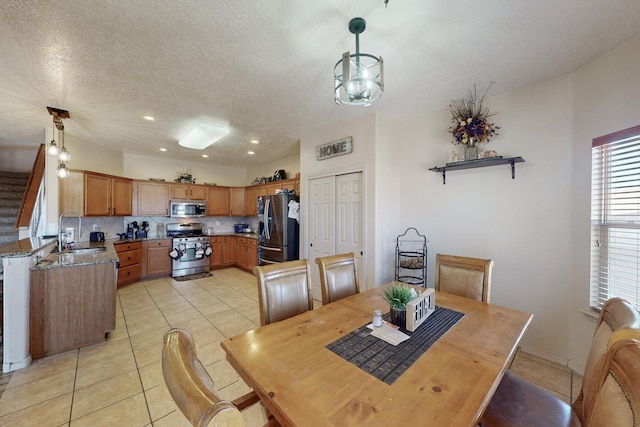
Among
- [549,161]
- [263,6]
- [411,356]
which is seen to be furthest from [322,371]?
[549,161]

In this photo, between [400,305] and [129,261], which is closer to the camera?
[400,305]

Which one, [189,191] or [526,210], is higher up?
[189,191]

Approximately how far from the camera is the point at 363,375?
95 centimetres

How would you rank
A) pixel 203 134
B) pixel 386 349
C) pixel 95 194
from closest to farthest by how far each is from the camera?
pixel 386 349 → pixel 203 134 → pixel 95 194

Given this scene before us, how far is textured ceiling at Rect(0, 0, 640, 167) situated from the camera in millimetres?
1556

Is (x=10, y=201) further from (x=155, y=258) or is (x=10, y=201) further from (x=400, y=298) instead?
(x=400, y=298)

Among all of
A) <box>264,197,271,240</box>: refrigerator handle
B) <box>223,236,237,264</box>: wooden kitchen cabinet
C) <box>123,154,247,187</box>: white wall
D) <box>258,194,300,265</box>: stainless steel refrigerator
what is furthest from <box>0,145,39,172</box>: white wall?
<box>258,194,300,265</box>: stainless steel refrigerator

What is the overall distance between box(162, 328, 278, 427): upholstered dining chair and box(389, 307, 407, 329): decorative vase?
1021 millimetres

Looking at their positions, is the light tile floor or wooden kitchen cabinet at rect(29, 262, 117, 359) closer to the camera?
the light tile floor

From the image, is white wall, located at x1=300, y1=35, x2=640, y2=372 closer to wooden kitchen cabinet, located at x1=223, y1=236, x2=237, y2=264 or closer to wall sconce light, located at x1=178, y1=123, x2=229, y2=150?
wall sconce light, located at x1=178, y1=123, x2=229, y2=150

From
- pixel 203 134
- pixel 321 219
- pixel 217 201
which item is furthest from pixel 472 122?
pixel 217 201

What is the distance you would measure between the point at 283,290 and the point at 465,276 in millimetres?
1455

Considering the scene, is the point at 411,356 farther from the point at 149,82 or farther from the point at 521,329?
the point at 149,82

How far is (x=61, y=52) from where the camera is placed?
A: 197 centimetres
